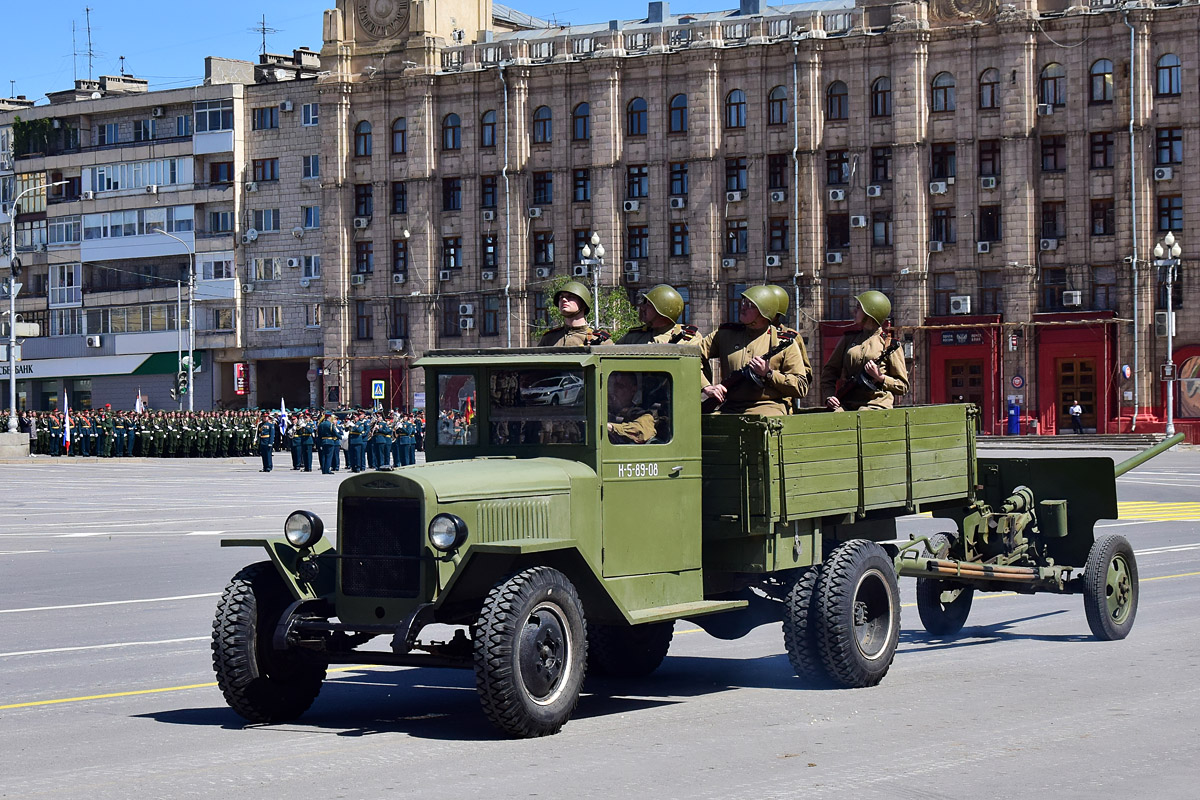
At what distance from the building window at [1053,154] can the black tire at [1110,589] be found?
174 feet

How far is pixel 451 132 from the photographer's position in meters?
74.9

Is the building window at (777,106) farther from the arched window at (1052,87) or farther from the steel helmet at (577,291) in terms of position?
the steel helmet at (577,291)

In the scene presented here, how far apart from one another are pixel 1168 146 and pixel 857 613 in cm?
5626

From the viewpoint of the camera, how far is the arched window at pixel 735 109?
68.9 meters

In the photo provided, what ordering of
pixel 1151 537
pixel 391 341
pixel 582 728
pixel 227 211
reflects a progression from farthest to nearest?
pixel 227 211
pixel 391 341
pixel 1151 537
pixel 582 728

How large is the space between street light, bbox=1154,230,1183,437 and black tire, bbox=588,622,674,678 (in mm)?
49421

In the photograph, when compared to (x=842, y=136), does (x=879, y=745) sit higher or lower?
lower

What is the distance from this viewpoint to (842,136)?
67500 mm

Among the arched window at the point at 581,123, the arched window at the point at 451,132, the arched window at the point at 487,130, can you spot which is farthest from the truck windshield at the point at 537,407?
the arched window at the point at 451,132

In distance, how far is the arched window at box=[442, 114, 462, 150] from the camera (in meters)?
74.6

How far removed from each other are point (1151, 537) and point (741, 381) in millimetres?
13896

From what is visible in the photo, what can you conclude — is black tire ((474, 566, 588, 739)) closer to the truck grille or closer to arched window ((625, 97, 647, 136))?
the truck grille

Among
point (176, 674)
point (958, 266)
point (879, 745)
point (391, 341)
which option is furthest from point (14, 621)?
point (391, 341)

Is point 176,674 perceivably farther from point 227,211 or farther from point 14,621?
point 227,211
